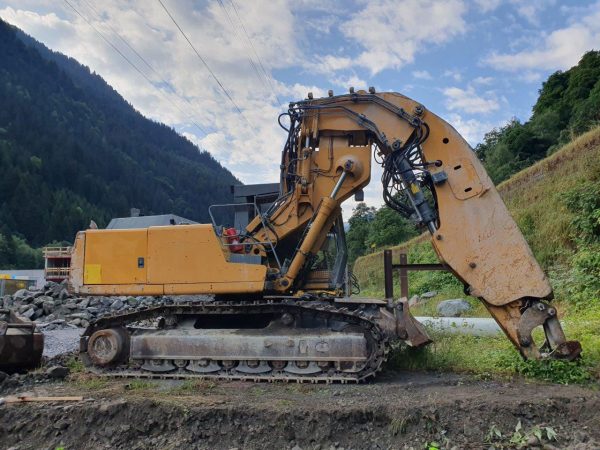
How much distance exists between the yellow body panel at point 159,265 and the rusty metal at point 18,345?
106 cm

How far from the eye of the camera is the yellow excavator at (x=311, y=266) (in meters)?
6.60

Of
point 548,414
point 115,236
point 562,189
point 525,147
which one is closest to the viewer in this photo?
point 548,414

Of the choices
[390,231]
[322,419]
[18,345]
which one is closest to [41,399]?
[18,345]

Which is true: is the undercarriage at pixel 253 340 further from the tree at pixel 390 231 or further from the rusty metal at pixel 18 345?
the tree at pixel 390 231

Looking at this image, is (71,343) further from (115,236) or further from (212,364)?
(212,364)

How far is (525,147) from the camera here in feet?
139

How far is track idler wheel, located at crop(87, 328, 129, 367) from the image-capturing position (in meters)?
7.58

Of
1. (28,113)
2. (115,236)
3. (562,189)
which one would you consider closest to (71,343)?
(115,236)

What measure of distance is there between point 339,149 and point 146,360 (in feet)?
13.4

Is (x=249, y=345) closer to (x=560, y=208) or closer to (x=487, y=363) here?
→ (x=487, y=363)

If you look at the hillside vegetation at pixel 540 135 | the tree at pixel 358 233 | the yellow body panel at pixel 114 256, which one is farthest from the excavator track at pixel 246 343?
the tree at pixel 358 233

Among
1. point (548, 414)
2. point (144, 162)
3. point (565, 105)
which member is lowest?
point (548, 414)

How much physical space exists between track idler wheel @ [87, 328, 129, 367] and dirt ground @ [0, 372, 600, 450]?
1447 millimetres

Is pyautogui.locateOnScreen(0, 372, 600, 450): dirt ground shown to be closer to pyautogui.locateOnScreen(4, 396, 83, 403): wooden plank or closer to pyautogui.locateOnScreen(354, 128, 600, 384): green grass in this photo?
pyautogui.locateOnScreen(4, 396, 83, 403): wooden plank
